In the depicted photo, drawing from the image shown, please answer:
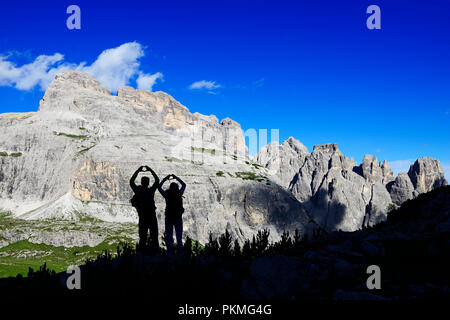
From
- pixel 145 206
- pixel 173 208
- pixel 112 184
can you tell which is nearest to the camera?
pixel 173 208

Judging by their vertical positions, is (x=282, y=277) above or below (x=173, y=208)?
below

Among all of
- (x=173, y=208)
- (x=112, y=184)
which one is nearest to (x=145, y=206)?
(x=173, y=208)

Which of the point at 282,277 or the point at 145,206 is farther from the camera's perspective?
the point at 145,206

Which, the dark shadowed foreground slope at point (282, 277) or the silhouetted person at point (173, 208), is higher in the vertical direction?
the silhouetted person at point (173, 208)

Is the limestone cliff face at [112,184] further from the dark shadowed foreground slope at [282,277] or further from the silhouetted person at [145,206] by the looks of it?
the dark shadowed foreground slope at [282,277]

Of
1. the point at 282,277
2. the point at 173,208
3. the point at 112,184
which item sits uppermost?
the point at 112,184

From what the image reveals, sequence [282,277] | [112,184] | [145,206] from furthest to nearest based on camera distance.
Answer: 1. [112,184]
2. [145,206]
3. [282,277]

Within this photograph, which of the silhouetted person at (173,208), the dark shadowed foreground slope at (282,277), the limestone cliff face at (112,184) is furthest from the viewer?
the limestone cliff face at (112,184)

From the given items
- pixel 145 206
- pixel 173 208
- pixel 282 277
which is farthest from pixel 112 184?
pixel 282 277

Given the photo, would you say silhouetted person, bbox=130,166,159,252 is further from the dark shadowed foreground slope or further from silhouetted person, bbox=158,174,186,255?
the dark shadowed foreground slope

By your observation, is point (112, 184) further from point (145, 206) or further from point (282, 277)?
point (282, 277)

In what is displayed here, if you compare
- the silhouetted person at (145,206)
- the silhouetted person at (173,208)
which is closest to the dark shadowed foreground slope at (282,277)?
the silhouetted person at (173,208)
